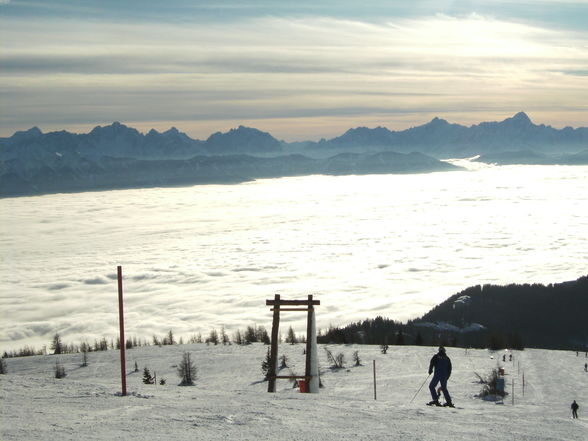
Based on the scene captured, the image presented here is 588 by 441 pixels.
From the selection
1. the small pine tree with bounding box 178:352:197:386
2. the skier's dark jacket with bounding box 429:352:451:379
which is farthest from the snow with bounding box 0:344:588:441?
the small pine tree with bounding box 178:352:197:386

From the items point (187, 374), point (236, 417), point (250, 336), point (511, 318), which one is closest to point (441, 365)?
point (236, 417)

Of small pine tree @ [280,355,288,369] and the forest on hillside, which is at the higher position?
small pine tree @ [280,355,288,369]

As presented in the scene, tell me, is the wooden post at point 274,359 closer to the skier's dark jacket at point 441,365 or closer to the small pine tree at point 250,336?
the skier's dark jacket at point 441,365

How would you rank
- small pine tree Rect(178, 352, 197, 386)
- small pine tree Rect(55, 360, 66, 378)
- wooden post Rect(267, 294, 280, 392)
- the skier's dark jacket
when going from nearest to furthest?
the skier's dark jacket < wooden post Rect(267, 294, 280, 392) < small pine tree Rect(178, 352, 197, 386) < small pine tree Rect(55, 360, 66, 378)

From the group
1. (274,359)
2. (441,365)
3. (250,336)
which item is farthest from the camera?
(250,336)

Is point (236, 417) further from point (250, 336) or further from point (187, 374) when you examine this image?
point (250, 336)

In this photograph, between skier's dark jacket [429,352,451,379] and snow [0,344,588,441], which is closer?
snow [0,344,588,441]

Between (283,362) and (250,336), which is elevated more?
A: (283,362)

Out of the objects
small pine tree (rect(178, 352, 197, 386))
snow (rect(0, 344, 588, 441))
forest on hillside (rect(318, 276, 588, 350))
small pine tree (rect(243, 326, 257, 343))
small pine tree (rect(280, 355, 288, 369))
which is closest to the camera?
snow (rect(0, 344, 588, 441))

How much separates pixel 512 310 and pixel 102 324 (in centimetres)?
7293

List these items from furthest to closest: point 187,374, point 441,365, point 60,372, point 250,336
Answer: point 250,336, point 60,372, point 187,374, point 441,365

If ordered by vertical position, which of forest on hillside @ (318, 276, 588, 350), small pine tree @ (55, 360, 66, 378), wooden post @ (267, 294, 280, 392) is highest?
wooden post @ (267, 294, 280, 392)

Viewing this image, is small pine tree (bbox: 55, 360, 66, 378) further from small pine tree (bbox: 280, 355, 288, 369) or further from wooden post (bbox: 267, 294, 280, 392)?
wooden post (bbox: 267, 294, 280, 392)

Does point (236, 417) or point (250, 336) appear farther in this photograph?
point (250, 336)
